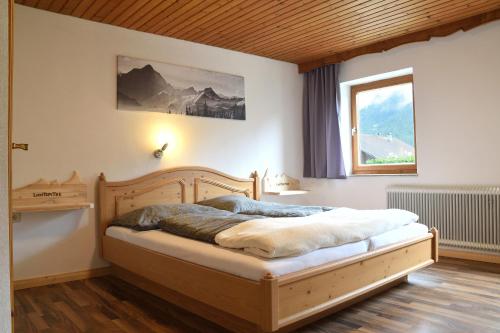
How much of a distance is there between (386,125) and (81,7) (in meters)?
3.52

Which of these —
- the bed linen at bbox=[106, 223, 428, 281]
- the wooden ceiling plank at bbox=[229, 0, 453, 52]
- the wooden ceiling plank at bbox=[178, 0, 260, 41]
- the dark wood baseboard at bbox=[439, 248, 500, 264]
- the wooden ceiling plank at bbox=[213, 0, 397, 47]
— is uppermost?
the wooden ceiling plank at bbox=[229, 0, 453, 52]

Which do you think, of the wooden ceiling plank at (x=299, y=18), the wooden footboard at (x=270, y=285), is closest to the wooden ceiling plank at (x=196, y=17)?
the wooden ceiling plank at (x=299, y=18)

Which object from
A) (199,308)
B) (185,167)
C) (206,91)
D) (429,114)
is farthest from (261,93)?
(199,308)

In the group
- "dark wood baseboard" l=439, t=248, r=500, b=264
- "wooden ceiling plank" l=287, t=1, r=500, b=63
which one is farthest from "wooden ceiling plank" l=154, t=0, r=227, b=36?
"dark wood baseboard" l=439, t=248, r=500, b=264

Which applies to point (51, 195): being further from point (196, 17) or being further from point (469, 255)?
point (469, 255)

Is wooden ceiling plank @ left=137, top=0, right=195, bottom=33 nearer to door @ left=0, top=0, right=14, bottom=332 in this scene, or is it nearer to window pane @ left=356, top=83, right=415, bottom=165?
door @ left=0, top=0, right=14, bottom=332

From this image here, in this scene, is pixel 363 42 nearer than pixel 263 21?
No

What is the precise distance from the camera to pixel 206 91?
14.4ft

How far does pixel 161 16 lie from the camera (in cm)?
357

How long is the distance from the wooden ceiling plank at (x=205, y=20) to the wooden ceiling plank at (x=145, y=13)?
0.38 meters

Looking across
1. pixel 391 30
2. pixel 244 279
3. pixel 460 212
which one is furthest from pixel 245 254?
pixel 391 30

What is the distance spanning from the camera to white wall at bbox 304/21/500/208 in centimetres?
377

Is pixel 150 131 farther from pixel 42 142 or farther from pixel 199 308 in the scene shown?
pixel 199 308

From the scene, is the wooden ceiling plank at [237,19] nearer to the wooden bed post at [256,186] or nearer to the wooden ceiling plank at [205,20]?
the wooden ceiling plank at [205,20]
